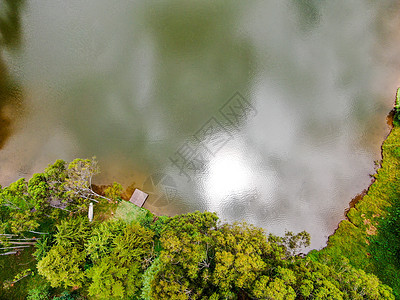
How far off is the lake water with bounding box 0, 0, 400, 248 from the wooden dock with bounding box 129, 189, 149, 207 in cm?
34

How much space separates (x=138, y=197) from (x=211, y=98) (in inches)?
249

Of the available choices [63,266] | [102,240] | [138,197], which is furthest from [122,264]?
[138,197]

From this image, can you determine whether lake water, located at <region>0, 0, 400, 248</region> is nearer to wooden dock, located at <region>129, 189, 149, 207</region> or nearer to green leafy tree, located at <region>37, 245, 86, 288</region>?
wooden dock, located at <region>129, 189, 149, 207</region>

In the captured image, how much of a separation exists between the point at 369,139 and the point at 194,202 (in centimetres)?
945

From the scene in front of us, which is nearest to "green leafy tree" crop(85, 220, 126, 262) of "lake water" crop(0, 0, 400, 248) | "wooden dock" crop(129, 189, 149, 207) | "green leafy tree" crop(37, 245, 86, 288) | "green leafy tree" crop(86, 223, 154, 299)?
"green leafy tree" crop(86, 223, 154, 299)

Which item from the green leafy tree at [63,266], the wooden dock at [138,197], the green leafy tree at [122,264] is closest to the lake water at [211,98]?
the wooden dock at [138,197]

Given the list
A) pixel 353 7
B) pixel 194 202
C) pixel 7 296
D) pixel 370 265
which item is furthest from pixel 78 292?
pixel 353 7

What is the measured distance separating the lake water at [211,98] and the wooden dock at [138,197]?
0.34 metres

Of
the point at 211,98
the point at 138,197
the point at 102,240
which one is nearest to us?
the point at 102,240

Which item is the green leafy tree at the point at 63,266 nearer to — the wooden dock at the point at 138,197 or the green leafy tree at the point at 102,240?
the green leafy tree at the point at 102,240

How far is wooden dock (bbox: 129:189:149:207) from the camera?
10977 millimetres

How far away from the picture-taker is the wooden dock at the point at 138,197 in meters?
11.0

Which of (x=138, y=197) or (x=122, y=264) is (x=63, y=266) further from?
(x=138, y=197)

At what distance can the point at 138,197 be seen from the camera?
36.1 ft
